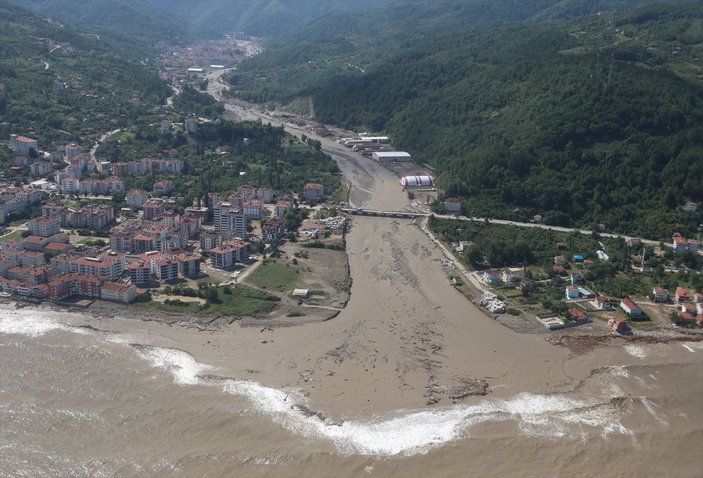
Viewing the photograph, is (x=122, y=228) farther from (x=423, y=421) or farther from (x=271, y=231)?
(x=423, y=421)

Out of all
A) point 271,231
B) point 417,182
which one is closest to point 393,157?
point 417,182

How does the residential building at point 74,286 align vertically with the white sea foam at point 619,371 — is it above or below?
above

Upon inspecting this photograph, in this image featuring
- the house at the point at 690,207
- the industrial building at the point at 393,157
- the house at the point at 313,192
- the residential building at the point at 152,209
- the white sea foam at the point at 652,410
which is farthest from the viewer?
the industrial building at the point at 393,157

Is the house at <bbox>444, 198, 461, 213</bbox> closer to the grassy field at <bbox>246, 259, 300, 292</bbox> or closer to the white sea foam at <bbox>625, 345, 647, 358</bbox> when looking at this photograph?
the grassy field at <bbox>246, 259, 300, 292</bbox>

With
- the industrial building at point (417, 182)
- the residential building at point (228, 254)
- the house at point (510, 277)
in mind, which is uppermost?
the industrial building at point (417, 182)

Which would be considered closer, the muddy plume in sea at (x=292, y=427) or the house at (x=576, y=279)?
the muddy plume in sea at (x=292, y=427)

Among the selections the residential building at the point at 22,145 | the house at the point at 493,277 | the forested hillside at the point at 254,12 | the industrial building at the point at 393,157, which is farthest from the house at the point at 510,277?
the forested hillside at the point at 254,12

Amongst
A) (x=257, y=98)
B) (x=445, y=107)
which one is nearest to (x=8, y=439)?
(x=445, y=107)

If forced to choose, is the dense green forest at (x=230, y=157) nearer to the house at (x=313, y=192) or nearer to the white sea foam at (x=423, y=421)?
the house at (x=313, y=192)

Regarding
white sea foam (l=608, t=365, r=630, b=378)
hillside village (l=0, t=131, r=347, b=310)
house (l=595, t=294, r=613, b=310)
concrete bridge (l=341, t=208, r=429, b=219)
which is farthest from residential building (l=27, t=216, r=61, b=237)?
white sea foam (l=608, t=365, r=630, b=378)
